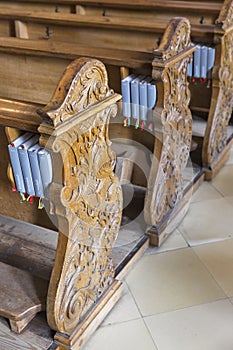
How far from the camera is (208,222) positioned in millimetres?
2520

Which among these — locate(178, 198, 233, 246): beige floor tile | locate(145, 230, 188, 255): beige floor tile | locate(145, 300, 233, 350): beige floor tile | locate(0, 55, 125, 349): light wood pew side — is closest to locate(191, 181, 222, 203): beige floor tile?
locate(178, 198, 233, 246): beige floor tile

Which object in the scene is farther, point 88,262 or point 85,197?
point 88,262

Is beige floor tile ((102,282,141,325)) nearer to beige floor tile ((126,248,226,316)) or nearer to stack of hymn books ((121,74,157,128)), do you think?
beige floor tile ((126,248,226,316))

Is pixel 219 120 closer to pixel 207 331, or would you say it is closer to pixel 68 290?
pixel 207 331

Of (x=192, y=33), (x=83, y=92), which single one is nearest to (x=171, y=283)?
(x=83, y=92)

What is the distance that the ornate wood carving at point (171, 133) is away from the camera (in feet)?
6.67

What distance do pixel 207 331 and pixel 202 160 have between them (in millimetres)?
1255

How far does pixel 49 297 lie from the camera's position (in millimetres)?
1600

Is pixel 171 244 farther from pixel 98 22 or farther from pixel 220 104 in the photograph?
pixel 98 22

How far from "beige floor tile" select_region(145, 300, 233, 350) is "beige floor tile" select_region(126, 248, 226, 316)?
0.04 meters

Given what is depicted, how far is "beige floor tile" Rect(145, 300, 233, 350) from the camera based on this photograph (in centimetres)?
179

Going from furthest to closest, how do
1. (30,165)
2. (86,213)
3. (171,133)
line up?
(171,133), (86,213), (30,165)

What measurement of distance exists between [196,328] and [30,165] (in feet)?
3.05

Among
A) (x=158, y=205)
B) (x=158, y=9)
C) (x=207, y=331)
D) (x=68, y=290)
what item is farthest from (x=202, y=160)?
(x=68, y=290)
